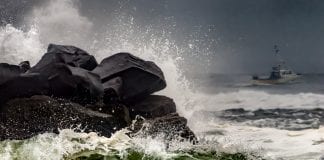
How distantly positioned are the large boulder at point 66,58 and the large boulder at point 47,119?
3.15 metres

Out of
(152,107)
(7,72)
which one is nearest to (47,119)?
(7,72)

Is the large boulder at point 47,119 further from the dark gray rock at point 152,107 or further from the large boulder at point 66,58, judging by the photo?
the large boulder at point 66,58

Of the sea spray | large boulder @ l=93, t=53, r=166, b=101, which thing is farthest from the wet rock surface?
the sea spray

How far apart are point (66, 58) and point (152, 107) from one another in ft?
15.4

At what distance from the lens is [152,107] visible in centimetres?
1956

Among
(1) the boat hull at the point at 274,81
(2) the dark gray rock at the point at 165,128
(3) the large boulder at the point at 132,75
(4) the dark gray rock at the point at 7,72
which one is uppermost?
(1) the boat hull at the point at 274,81

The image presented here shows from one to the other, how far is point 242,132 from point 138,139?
10.8m

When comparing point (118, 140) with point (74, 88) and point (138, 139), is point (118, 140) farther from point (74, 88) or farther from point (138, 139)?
point (74, 88)

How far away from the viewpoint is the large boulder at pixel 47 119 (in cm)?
1598

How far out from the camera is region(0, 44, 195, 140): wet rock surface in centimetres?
1625

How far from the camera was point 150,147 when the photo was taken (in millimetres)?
12789

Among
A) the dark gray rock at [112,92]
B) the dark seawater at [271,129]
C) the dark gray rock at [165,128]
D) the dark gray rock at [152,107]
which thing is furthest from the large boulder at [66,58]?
the dark seawater at [271,129]

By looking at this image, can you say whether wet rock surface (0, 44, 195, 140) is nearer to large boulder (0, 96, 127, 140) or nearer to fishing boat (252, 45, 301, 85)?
large boulder (0, 96, 127, 140)

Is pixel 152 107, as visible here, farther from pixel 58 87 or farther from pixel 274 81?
pixel 274 81
